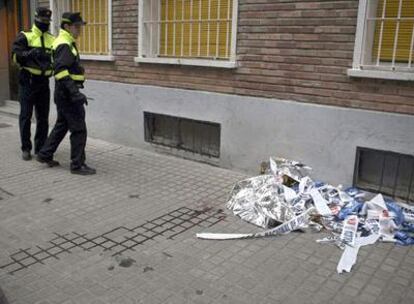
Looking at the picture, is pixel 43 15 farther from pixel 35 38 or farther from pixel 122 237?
pixel 122 237

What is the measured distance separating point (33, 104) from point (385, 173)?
4.68m

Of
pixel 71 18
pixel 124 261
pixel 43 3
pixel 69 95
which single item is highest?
pixel 43 3

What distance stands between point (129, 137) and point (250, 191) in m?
2.95

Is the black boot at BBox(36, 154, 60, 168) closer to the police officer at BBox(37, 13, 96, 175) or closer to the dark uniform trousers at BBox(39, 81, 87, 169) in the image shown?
the police officer at BBox(37, 13, 96, 175)

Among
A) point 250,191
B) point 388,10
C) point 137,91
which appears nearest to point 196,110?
point 137,91

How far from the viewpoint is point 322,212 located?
4.56 m

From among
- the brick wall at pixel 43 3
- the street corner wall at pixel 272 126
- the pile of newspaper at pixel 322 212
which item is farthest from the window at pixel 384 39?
the brick wall at pixel 43 3

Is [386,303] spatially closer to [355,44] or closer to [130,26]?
[355,44]

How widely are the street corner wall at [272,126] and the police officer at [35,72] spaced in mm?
1264

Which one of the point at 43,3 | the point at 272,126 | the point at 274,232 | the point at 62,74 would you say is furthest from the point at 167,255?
the point at 43,3

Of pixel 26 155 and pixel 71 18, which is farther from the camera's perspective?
pixel 26 155

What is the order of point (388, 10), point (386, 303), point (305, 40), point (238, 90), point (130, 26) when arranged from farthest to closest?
point (130, 26)
point (238, 90)
point (305, 40)
point (388, 10)
point (386, 303)

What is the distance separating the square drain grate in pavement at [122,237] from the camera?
3.83 m

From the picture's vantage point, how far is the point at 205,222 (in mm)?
4570
